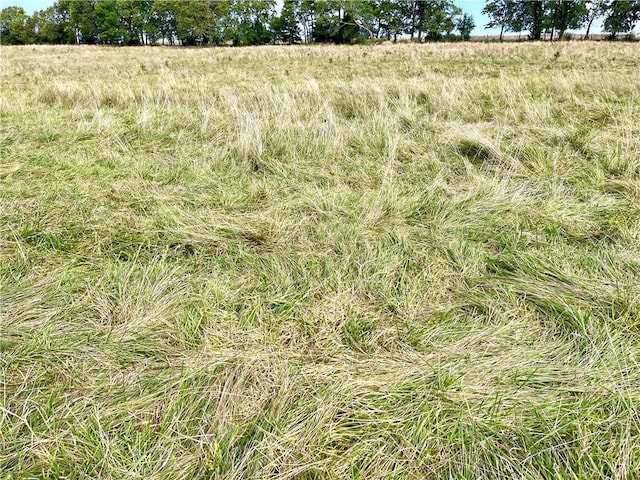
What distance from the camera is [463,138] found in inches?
155

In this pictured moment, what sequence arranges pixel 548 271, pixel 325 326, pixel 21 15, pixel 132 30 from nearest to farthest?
pixel 325 326 < pixel 548 271 < pixel 132 30 < pixel 21 15

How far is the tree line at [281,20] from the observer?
143ft

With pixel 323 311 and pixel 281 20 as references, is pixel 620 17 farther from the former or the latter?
pixel 323 311

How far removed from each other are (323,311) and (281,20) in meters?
59.3

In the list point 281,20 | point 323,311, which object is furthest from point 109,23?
point 323,311

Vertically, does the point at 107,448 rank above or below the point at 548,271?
below

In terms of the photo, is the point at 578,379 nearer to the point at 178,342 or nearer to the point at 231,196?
the point at 178,342

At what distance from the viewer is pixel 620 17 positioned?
43.1 m

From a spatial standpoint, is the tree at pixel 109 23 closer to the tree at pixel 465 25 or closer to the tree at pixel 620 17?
the tree at pixel 465 25

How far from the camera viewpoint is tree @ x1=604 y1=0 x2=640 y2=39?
140 ft

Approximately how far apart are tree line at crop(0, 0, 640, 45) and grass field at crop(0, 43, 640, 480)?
141 ft

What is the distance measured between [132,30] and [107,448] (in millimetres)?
64921

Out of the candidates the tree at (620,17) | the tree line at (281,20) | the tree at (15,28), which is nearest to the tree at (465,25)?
the tree line at (281,20)

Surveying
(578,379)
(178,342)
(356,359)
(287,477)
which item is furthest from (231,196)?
(578,379)
